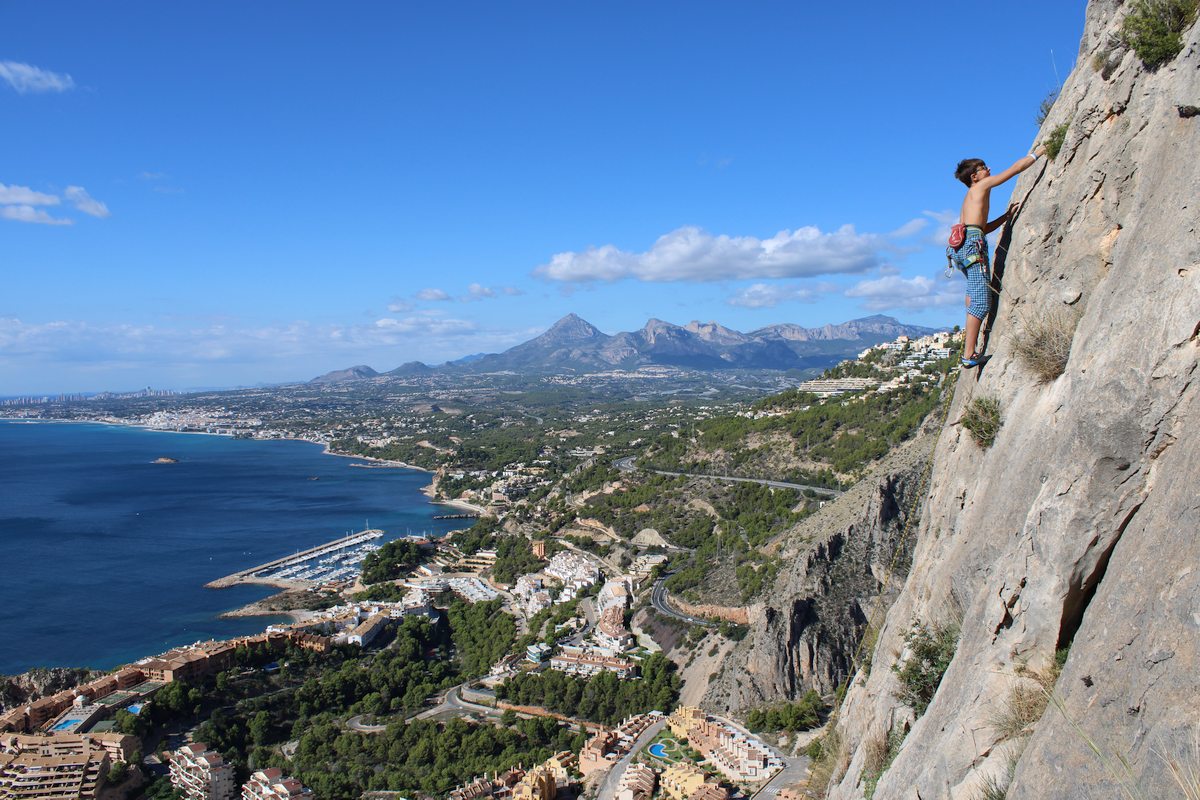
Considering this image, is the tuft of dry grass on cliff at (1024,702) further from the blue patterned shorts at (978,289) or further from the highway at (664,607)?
the highway at (664,607)

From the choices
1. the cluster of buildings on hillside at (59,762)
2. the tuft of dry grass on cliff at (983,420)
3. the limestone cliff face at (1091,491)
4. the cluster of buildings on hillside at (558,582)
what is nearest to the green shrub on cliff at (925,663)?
the limestone cliff face at (1091,491)

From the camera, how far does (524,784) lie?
18.9 metres

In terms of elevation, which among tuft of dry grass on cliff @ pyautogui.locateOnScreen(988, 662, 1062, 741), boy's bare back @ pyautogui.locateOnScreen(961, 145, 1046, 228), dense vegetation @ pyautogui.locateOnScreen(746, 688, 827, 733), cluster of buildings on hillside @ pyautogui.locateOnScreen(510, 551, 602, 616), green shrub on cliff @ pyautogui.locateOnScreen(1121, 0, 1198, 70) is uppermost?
green shrub on cliff @ pyautogui.locateOnScreen(1121, 0, 1198, 70)

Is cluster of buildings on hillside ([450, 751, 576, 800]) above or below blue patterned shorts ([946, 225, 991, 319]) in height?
below

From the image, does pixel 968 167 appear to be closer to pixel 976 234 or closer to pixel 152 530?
pixel 976 234

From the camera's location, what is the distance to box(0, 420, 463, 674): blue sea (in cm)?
3750

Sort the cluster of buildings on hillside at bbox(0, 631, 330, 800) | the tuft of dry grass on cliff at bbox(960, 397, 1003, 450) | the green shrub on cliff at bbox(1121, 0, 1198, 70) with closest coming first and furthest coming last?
1. the green shrub on cliff at bbox(1121, 0, 1198, 70)
2. the tuft of dry grass on cliff at bbox(960, 397, 1003, 450)
3. the cluster of buildings on hillside at bbox(0, 631, 330, 800)

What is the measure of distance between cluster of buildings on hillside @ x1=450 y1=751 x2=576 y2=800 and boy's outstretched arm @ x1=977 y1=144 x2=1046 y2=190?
17.3 meters

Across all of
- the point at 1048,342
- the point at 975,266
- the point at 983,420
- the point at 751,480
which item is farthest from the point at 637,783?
the point at 751,480

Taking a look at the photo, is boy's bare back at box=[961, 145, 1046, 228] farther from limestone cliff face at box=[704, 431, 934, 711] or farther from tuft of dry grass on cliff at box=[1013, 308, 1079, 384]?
limestone cliff face at box=[704, 431, 934, 711]

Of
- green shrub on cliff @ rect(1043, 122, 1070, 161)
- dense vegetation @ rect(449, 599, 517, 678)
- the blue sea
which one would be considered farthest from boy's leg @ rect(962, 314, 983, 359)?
the blue sea

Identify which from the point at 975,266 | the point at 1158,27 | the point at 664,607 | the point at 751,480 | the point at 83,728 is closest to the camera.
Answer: the point at 1158,27

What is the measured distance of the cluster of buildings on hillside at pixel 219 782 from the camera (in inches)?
794

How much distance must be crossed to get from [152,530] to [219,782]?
4582 cm
